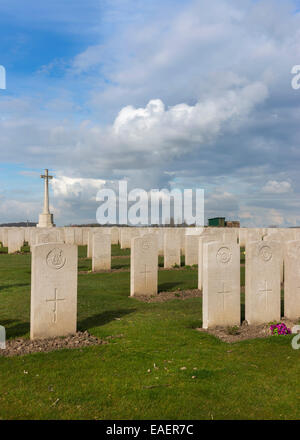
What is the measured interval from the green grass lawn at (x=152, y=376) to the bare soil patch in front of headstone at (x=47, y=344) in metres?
0.29

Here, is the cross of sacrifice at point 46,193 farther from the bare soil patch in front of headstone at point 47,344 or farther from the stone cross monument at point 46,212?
the bare soil patch in front of headstone at point 47,344

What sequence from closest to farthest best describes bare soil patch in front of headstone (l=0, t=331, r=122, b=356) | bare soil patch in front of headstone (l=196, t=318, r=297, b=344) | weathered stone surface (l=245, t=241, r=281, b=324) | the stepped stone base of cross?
bare soil patch in front of headstone (l=0, t=331, r=122, b=356) < bare soil patch in front of headstone (l=196, t=318, r=297, b=344) < weathered stone surface (l=245, t=241, r=281, b=324) < the stepped stone base of cross

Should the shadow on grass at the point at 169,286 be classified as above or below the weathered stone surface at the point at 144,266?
below

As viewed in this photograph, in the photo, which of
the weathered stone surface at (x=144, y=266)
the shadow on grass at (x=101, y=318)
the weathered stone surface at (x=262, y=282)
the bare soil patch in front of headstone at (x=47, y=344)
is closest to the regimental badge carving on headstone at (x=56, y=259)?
the bare soil patch in front of headstone at (x=47, y=344)

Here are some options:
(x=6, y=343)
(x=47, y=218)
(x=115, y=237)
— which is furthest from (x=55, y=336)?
(x=47, y=218)

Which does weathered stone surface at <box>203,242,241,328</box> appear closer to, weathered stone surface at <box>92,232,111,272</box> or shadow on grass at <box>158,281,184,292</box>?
shadow on grass at <box>158,281,184,292</box>

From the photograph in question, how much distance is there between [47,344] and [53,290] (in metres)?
0.99

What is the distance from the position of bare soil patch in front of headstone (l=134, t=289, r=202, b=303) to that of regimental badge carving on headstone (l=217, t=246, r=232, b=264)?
12.0 ft

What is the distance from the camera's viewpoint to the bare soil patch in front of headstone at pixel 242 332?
23.7ft

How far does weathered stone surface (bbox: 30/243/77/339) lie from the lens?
6977mm

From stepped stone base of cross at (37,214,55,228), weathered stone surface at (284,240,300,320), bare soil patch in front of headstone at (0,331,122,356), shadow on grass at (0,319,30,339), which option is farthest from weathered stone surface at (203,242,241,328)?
stepped stone base of cross at (37,214,55,228)

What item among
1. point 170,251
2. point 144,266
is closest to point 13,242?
point 170,251

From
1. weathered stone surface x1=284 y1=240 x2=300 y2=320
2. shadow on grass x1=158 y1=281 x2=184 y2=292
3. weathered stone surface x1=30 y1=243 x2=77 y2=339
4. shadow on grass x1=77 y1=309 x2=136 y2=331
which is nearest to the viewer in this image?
weathered stone surface x1=30 y1=243 x2=77 y2=339
